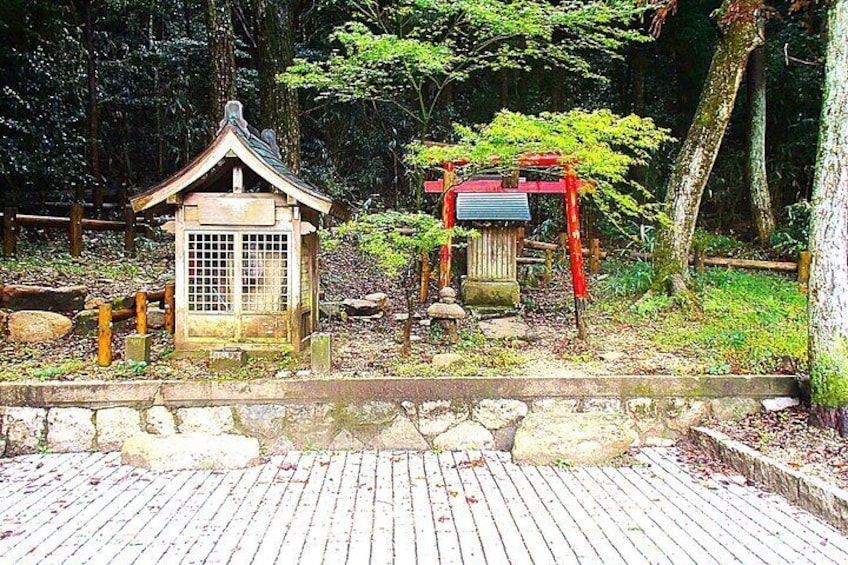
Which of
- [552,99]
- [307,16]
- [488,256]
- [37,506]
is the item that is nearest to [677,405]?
[488,256]

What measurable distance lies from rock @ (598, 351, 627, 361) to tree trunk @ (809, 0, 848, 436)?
5.19 ft

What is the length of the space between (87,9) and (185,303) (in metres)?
9.89

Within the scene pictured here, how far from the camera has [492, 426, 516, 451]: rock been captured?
506 cm

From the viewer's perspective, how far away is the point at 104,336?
525 cm

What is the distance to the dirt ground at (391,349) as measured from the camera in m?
5.29

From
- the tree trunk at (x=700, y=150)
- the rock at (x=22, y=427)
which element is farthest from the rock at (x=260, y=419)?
the tree trunk at (x=700, y=150)

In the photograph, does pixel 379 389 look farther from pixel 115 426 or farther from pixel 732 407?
pixel 732 407

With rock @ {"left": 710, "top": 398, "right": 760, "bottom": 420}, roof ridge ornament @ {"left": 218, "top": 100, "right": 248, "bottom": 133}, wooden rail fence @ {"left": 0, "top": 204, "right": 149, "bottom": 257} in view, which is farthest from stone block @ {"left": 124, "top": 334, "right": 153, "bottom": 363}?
rock @ {"left": 710, "top": 398, "right": 760, "bottom": 420}

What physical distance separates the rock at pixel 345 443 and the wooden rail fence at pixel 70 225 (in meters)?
5.54

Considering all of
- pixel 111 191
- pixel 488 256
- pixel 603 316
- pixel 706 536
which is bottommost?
pixel 706 536

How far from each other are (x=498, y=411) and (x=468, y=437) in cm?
32

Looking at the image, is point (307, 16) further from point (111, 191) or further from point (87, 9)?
point (111, 191)

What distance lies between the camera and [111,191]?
13.9 meters

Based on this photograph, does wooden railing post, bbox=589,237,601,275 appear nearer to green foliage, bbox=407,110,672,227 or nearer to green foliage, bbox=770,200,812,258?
green foliage, bbox=770,200,812,258
